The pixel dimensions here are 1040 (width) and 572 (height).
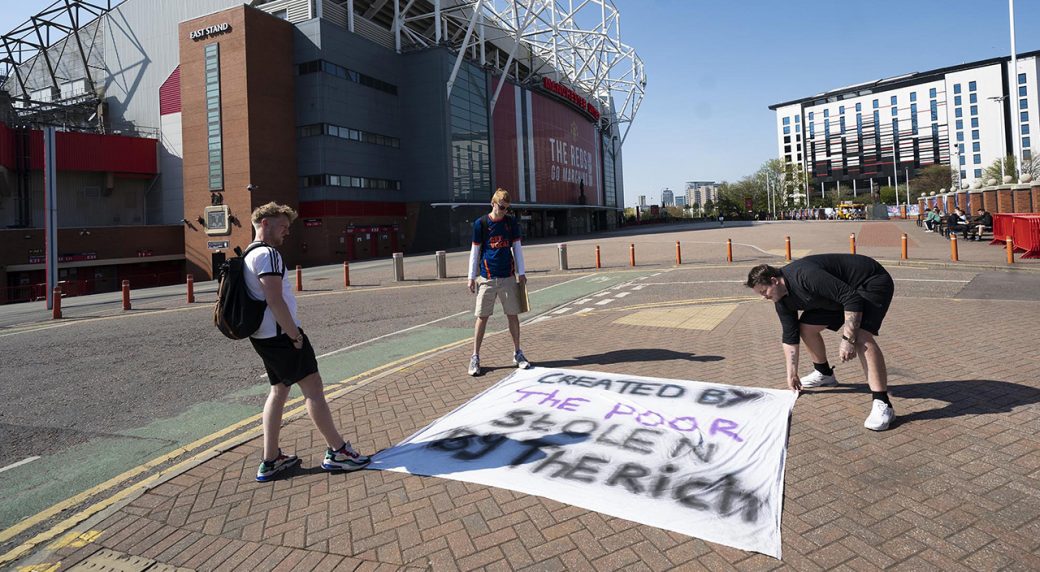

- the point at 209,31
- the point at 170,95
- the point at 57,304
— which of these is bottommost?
the point at 57,304

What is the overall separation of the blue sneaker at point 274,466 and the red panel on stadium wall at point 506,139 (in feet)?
168

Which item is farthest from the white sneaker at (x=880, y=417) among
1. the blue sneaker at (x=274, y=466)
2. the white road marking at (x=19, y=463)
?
the white road marking at (x=19, y=463)

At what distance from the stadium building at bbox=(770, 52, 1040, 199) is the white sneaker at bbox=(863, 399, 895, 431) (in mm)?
115446

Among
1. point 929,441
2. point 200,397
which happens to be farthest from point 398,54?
point 929,441

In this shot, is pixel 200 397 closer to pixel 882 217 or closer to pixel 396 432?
pixel 396 432

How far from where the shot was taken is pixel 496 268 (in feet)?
20.5

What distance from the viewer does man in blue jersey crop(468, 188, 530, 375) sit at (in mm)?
6191

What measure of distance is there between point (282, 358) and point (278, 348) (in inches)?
2.7

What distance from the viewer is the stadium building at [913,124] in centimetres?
10181

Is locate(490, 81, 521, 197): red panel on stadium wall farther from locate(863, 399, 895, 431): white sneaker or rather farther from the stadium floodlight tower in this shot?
locate(863, 399, 895, 431): white sneaker

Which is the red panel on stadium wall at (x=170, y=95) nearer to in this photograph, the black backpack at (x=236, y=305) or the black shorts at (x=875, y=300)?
the black backpack at (x=236, y=305)

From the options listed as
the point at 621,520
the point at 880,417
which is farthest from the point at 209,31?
the point at 880,417

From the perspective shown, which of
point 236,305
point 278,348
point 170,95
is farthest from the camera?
point 170,95

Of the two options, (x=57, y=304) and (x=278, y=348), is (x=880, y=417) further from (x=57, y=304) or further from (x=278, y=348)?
(x=57, y=304)
